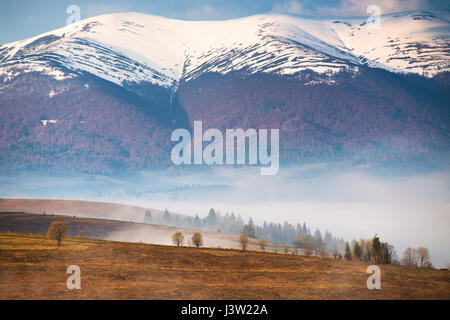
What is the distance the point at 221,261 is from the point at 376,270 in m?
37.7

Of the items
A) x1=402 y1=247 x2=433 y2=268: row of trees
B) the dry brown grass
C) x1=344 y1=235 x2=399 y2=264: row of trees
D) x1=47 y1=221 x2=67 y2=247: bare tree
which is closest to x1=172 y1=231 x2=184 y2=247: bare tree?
the dry brown grass

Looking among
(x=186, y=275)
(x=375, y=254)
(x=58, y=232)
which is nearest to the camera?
(x=186, y=275)

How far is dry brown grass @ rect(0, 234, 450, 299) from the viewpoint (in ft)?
324

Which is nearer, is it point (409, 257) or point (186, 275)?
point (186, 275)

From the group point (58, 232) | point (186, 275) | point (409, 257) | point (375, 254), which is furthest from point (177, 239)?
point (409, 257)

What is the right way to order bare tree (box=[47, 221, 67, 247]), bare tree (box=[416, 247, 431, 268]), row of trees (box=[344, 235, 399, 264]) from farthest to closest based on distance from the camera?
bare tree (box=[416, 247, 431, 268]) → row of trees (box=[344, 235, 399, 264]) → bare tree (box=[47, 221, 67, 247])

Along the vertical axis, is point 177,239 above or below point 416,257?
above

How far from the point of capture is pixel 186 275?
11269 cm

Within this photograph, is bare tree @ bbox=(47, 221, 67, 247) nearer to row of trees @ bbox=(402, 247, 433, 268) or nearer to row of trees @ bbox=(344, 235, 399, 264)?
row of trees @ bbox=(344, 235, 399, 264)

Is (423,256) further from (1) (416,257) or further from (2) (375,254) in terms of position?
(2) (375,254)

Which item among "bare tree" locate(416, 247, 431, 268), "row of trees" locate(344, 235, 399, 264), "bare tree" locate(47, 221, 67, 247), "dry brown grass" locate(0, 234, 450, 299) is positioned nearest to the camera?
"dry brown grass" locate(0, 234, 450, 299)

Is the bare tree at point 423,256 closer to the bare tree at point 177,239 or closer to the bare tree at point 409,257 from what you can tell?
the bare tree at point 409,257
